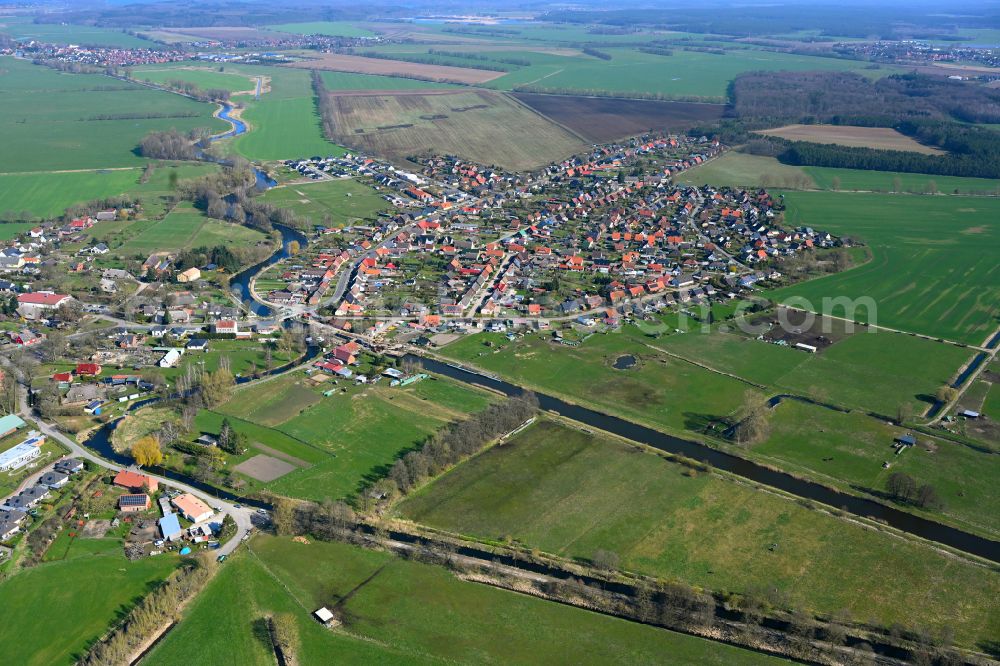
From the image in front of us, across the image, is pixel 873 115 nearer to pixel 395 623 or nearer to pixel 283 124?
pixel 283 124

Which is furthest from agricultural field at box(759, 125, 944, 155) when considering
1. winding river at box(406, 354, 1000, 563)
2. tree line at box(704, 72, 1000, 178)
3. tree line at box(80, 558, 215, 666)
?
tree line at box(80, 558, 215, 666)

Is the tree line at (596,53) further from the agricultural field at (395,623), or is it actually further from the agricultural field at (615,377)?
the agricultural field at (395,623)

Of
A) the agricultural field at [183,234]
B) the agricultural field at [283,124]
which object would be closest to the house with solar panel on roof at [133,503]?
the agricultural field at [183,234]

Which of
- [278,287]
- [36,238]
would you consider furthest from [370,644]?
[36,238]

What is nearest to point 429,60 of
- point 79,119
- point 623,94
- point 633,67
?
point 633,67

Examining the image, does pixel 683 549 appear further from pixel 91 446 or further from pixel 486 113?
pixel 486 113

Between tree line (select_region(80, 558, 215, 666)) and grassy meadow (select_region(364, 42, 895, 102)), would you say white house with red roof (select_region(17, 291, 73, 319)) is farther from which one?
grassy meadow (select_region(364, 42, 895, 102))

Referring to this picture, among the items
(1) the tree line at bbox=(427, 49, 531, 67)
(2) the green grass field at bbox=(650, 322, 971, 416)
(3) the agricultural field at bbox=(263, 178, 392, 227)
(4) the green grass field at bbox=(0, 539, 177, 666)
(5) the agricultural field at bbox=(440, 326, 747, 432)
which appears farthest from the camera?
(1) the tree line at bbox=(427, 49, 531, 67)
